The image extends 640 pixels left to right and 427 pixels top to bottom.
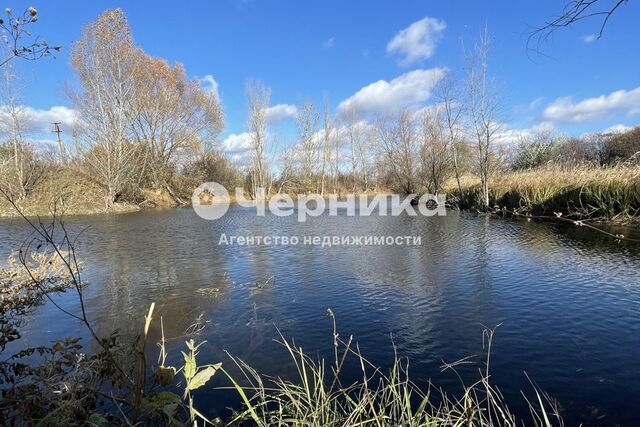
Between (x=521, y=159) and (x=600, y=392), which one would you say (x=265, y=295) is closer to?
(x=600, y=392)

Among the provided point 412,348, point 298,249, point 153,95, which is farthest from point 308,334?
point 153,95

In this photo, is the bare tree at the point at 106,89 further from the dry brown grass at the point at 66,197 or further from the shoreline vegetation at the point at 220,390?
the shoreline vegetation at the point at 220,390

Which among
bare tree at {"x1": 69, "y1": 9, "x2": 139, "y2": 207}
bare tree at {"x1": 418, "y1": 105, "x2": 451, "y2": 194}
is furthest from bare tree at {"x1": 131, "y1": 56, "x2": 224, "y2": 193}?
bare tree at {"x1": 418, "y1": 105, "x2": 451, "y2": 194}

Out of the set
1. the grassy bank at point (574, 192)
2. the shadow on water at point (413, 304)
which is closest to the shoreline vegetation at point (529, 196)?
the grassy bank at point (574, 192)

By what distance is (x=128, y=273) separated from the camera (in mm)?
8086

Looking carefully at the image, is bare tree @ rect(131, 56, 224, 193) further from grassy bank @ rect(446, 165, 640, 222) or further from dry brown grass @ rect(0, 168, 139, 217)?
grassy bank @ rect(446, 165, 640, 222)

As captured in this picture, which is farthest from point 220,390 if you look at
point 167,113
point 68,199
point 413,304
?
point 167,113

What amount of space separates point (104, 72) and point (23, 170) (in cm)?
780

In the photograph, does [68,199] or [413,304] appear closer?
[413,304]

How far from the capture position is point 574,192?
46.4 feet

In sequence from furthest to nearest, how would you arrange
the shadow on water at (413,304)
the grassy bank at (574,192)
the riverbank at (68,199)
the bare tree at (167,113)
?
the bare tree at (167,113) → the riverbank at (68,199) → the grassy bank at (574,192) → the shadow on water at (413,304)

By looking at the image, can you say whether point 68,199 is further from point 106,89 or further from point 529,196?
point 529,196

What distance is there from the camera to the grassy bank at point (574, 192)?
12.1 m

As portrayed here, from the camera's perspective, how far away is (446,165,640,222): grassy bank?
1209cm
